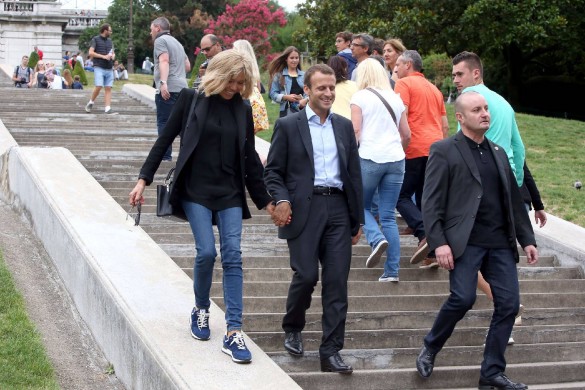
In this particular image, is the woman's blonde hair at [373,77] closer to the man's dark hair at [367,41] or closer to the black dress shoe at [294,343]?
the man's dark hair at [367,41]

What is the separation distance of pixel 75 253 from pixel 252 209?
3576 millimetres

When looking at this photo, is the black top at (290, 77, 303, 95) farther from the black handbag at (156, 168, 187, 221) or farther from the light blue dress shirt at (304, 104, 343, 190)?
the black handbag at (156, 168, 187, 221)

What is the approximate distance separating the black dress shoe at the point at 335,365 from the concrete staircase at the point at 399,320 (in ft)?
0.19

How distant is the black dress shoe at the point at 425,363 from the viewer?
Answer: 685 centimetres

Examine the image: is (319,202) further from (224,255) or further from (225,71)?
(225,71)

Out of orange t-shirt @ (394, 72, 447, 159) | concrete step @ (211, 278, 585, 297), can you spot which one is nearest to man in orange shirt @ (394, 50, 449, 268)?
orange t-shirt @ (394, 72, 447, 159)

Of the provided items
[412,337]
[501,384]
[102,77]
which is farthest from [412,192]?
[102,77]

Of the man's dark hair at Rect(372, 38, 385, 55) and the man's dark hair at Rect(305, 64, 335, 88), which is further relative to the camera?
the man's dark hair at Rect(372, 38, 385, 55)

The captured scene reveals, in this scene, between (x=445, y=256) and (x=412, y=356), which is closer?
(x=445, y=256)

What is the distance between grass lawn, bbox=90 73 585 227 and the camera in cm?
1278

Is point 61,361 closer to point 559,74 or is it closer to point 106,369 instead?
point 106,369

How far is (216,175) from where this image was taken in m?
6.39

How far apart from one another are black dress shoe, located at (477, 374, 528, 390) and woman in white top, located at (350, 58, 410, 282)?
1848mm

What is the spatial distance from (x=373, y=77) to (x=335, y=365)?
2.85 metres
